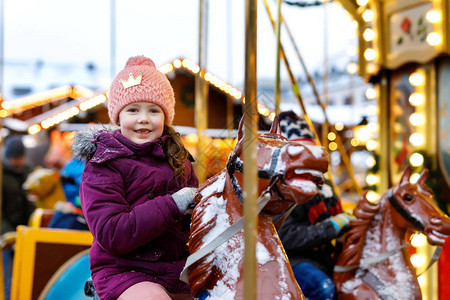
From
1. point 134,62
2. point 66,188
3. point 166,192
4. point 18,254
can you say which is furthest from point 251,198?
point 66,188

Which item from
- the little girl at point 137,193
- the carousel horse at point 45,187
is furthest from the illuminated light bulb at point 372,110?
the little girl at point 137,193

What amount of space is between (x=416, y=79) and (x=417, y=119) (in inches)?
14.9

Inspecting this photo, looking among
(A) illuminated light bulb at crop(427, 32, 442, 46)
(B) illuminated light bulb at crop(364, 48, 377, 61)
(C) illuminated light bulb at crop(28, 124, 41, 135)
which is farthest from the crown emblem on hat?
(C) illuminated light bulb at crop(28, 124, 41, 135)

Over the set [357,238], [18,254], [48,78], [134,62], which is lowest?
[18,254]

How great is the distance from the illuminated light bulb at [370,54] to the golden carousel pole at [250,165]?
3.89 meters

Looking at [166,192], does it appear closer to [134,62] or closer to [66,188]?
[134,62]

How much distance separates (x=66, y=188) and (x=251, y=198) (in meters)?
3.41

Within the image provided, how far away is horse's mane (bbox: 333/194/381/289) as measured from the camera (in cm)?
238

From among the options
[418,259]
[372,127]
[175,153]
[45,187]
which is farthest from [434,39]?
[45,187]

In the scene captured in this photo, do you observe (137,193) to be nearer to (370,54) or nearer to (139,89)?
(139,89)

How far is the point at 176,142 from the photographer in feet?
5.94

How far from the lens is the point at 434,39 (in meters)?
4.14

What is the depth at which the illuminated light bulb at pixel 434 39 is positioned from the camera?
411 cm

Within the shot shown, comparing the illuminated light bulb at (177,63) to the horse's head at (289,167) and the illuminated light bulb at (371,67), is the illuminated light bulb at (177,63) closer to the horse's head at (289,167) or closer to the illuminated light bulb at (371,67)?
the illuminated light bulb at (371,67)
